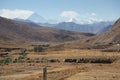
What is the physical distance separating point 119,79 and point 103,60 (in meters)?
29.7

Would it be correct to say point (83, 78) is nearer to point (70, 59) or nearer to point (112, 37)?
point (70, 59)

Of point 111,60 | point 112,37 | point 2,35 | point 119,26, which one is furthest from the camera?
point 2,35

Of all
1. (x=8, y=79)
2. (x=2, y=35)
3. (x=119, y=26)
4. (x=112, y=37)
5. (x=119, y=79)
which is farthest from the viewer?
(x=2, y=35)

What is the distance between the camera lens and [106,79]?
111 feet

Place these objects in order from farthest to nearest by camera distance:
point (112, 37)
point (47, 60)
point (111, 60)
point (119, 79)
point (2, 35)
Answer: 1. point (2, 35)
2. point (112, 37)
3. point (47, 60)
4. point (111, 60)
5. point (119, 79)

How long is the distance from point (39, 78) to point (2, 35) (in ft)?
538

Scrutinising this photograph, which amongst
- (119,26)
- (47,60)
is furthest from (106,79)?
(119,26)

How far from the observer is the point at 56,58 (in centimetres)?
6725

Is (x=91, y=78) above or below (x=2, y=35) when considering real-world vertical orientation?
below

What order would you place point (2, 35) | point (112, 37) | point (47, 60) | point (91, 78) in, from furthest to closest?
point (2, 35), point (112, 37), point (47, 60), point (91, 78)

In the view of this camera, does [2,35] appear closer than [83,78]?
No

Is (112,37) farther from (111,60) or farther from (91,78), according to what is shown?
(91,78)

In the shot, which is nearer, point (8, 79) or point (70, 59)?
point (8, 79)

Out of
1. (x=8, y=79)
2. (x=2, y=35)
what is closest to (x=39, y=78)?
(x=8, y=79)
